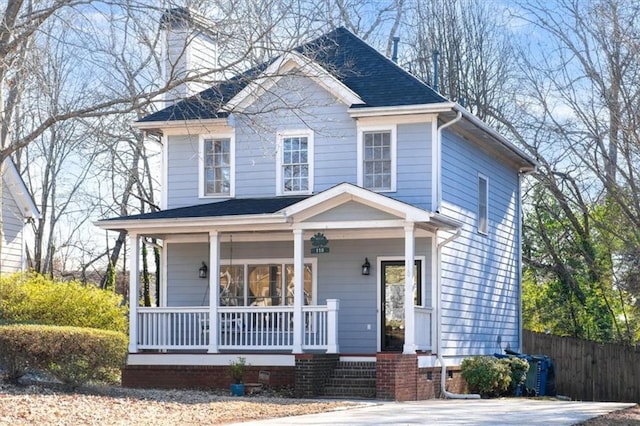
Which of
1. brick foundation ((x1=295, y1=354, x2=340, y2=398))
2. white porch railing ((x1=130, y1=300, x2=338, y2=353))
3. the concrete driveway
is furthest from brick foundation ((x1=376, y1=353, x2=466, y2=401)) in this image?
white porch railing ((x1=130, y1=300, x2=338, y2=353))

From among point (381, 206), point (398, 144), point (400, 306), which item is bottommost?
point (400, 306)

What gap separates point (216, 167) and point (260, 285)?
292 cm

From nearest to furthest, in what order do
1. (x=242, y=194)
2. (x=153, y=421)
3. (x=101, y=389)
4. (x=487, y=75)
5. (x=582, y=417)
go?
(x=153, y=421), (x=582, y=417), (x=101, y=389), (x=242, y=194), (x=487, y=75)

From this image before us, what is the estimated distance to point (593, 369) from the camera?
30562 millimetres

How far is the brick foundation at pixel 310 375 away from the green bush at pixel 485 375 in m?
3.76

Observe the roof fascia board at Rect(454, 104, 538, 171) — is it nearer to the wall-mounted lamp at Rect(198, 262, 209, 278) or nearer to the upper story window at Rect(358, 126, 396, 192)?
the upper story window at Rect(358, 126, 396, 192)

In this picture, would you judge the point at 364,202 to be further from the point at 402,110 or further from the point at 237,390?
the point at 237,390

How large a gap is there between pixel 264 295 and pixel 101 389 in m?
6.50

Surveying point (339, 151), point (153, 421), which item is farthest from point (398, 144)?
point (153, 421)

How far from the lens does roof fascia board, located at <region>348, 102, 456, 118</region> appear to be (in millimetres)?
22797

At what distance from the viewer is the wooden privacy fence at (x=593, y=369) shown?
98.3ft

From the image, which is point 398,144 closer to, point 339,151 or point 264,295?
point 339,151

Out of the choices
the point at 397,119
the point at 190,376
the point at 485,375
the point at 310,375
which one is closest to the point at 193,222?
the point at 190,376

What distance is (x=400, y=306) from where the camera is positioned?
24000mm
